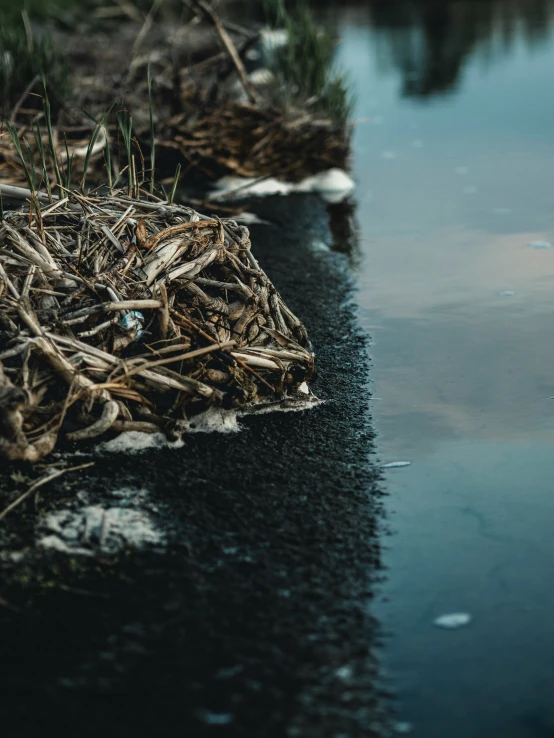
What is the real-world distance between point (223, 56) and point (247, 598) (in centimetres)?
517

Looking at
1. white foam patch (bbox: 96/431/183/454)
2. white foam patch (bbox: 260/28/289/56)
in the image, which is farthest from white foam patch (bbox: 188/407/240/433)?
white foam patch (bbox: 260/28/289/56)

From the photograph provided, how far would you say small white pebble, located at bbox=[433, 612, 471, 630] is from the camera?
2182mm

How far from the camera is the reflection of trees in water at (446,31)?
11.0 metres

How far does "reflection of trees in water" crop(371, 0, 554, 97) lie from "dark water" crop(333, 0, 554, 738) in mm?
1973

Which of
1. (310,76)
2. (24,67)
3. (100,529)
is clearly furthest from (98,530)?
(310,76)

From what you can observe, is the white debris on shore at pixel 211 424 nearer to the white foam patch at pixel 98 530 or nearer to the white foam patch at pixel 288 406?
the white foam patch at pixel 288 406

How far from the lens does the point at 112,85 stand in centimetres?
713

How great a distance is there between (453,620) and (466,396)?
1.37m

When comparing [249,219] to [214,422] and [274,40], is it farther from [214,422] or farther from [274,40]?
[214,422]

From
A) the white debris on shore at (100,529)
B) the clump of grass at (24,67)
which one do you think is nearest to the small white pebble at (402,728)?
the white debris on shore at (100,529)

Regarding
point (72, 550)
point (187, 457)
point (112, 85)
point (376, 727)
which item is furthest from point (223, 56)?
point (376, 727)

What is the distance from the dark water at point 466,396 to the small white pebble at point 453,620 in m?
0.02

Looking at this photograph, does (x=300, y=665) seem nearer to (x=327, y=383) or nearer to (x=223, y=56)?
(x=327, y=383)

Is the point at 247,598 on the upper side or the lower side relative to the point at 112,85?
lower
